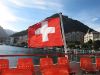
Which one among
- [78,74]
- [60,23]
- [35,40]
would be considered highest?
[60,23]

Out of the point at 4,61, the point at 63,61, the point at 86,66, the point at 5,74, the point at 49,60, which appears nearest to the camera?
the point at 5,74

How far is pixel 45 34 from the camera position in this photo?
1648 centimetres

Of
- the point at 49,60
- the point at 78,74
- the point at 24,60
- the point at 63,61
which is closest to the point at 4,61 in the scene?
the point at 24,60

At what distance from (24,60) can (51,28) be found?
3044mm

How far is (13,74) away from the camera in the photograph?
854 cm

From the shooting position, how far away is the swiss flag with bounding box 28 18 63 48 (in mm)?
16156

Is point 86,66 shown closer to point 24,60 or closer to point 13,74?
point 24,60

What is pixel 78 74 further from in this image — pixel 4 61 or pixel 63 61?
pixel 4 61

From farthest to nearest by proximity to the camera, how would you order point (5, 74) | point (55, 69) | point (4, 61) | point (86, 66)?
point (86, 66)
point (4, 61)
point (55, 69)
point (5, 74)

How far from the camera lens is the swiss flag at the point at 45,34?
16.2 meters

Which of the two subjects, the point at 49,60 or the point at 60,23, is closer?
the point at 49,60

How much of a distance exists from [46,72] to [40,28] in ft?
26.8

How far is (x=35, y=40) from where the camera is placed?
16.4 meters

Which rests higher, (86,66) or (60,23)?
(60,23)
